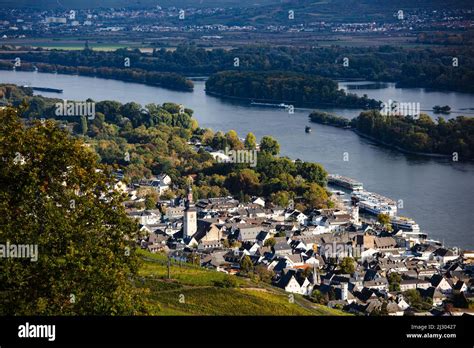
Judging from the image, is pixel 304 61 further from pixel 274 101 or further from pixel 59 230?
pixel 59 230

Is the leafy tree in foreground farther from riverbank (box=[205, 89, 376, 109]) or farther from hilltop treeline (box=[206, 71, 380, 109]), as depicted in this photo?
riverbank (box=[205, 89, 376, 109])

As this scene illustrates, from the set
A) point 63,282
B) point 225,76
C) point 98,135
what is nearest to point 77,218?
point 63,282

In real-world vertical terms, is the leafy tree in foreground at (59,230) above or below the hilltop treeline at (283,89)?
above

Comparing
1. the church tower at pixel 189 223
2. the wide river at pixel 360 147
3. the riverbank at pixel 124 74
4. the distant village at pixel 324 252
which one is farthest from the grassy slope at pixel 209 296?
the riverbank at pixel 124 74

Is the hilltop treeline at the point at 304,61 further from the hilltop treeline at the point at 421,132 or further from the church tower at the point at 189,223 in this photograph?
the church tower at the point at 189,223

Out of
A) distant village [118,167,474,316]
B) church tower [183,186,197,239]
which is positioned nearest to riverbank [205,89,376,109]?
distant village [118,167,474,316]
